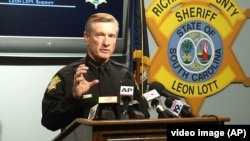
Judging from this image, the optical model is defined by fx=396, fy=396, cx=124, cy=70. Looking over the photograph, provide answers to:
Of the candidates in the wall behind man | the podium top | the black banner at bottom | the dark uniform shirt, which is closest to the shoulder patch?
the dark uniform shirt

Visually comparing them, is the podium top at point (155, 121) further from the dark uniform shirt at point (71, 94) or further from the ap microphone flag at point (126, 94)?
the dark uniform shirt at point (71, 94)

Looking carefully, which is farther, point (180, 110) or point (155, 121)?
point (180, 110)

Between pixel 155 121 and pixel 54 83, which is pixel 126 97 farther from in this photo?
pixel 54 83

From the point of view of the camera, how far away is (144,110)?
94.7 inches

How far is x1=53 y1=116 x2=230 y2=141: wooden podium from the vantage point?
1.45 meters

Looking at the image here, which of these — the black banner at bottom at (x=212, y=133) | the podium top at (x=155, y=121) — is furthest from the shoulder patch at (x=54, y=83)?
the black banner at bottom at (x=212, y=133)

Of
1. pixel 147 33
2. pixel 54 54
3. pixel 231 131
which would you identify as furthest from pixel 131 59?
pixel 231 131

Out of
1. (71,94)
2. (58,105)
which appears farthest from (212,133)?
A: (58,105)

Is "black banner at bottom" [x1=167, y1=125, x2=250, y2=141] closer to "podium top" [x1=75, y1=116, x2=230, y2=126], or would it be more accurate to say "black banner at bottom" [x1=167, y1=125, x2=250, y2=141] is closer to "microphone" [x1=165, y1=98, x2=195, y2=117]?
"podium top" [x1=75, y1=116, x2=230, y2=126]

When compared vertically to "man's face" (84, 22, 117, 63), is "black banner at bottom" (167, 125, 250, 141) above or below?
below

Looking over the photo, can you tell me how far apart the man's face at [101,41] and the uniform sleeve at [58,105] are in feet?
0.92

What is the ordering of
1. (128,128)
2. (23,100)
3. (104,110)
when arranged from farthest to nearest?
1. (23,100)
2. (104,110)
3. (128,128)

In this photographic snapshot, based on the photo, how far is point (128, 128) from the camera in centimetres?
150

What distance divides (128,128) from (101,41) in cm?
125
